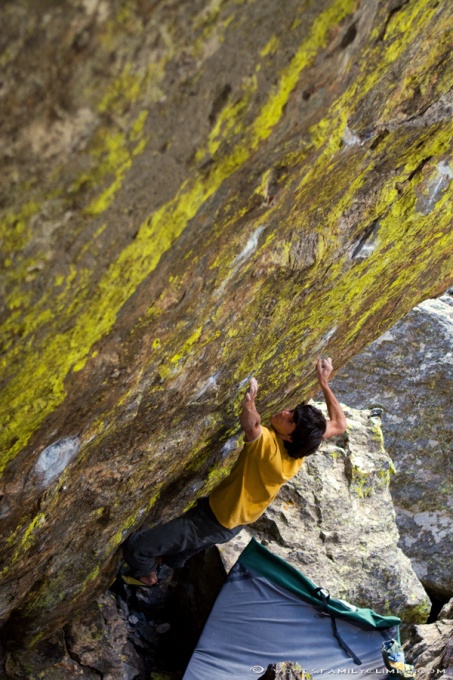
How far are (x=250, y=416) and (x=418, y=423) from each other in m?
7.29

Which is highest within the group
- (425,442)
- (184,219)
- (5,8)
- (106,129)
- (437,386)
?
(5,8)

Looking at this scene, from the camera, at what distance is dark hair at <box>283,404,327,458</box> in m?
5.47

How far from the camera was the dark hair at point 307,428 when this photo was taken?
5.47 m

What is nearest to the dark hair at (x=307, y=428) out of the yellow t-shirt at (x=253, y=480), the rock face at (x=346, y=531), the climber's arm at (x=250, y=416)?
the yellow t-shirt at (x=253, y=480)

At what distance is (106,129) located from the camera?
7.48 feet

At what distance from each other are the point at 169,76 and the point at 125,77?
21 cm

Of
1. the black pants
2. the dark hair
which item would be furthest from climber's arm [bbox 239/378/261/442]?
the black pants

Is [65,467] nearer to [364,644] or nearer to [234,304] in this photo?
[234,304]

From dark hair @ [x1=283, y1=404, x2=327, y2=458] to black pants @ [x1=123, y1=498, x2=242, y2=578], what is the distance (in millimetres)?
1276

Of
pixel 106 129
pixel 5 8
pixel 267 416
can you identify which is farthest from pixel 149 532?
pixel 5 8

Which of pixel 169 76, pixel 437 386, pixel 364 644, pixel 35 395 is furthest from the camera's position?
pixel 437 386

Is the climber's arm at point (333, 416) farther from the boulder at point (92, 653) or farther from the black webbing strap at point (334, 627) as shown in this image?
the boulder at point (92, 653)

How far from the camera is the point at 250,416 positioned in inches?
213

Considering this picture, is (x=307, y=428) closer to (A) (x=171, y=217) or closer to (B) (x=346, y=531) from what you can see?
(A) (x=171, y=217)
